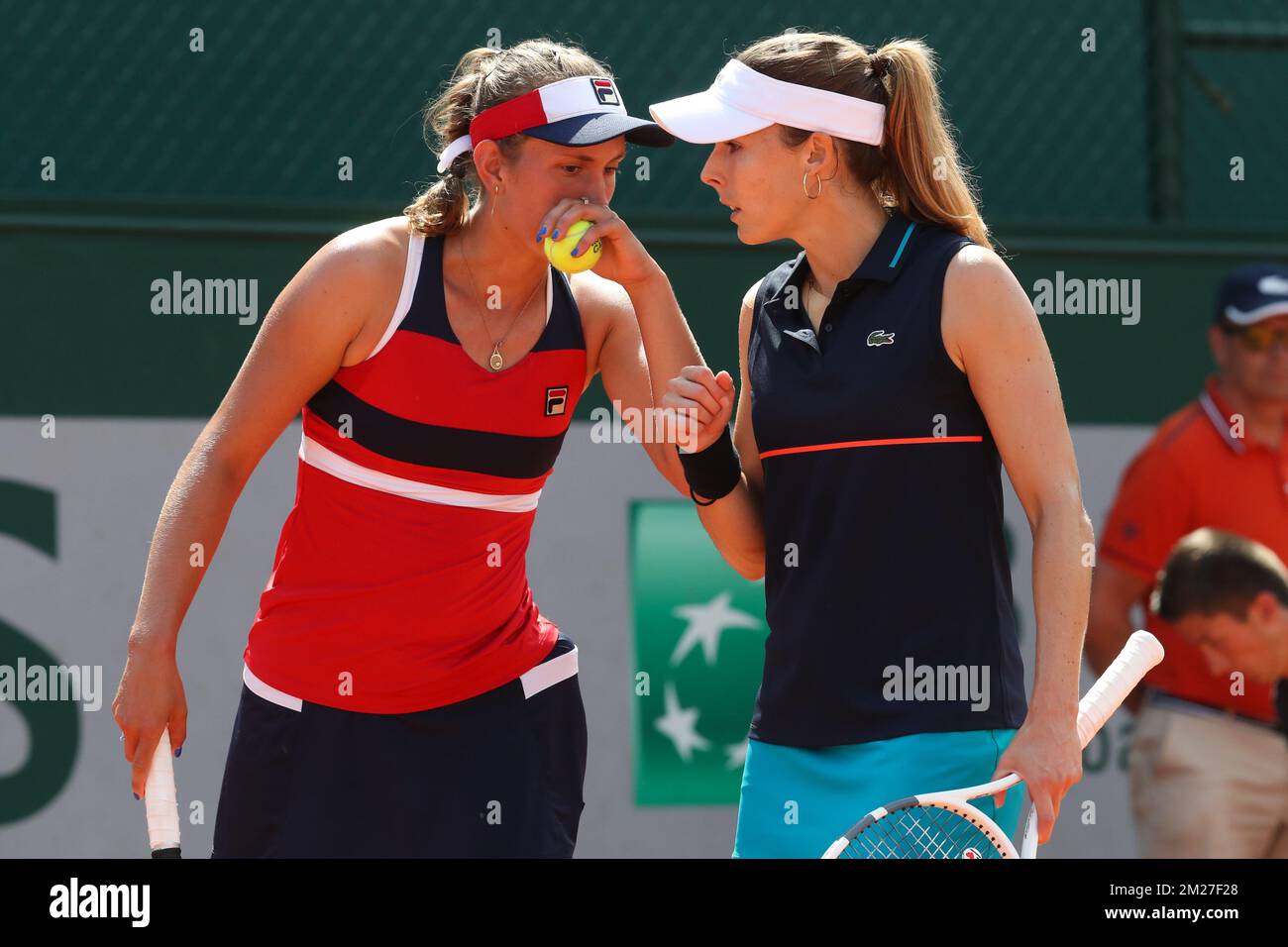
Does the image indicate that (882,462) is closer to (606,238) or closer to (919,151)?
(919,151)

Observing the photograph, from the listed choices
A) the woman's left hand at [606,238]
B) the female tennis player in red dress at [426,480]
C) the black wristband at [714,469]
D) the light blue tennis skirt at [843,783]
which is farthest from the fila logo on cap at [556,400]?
the light blue tennis skirt at [843,783]

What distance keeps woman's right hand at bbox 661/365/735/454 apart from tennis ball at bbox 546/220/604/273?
0.30 meters

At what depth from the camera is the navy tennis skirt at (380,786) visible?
3080mm

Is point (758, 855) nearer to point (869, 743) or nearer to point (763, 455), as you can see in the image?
point (869, 743)

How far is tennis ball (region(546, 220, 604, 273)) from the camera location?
2.92 m

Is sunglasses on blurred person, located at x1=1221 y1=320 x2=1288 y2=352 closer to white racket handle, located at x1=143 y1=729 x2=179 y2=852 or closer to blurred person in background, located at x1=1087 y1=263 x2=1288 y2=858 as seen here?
blurred person in background, located at x1=1087 y1=263 x2=1288 y2=858

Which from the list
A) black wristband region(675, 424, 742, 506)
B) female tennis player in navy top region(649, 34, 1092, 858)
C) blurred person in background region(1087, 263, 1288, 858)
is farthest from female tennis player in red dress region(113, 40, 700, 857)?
blurred person in background region(1087, 263, 1288, 858)

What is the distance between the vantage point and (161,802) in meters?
2.84

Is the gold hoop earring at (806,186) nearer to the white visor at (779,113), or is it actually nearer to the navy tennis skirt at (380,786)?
the white visor at (779,113)

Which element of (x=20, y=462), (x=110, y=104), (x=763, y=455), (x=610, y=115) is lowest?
(x=763, y=455)

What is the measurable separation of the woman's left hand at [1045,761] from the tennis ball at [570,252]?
1.07 metres

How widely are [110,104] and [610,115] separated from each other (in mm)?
3214

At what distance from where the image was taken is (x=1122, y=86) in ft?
21.2
